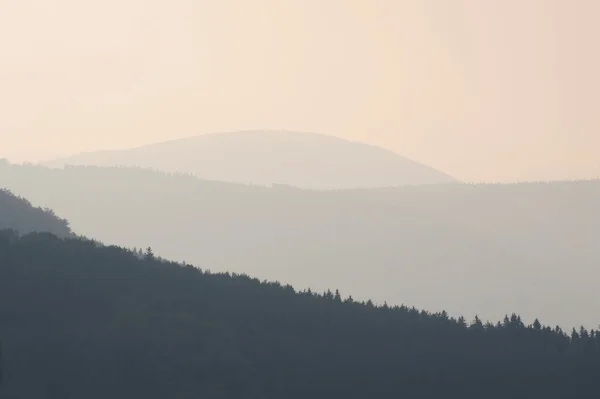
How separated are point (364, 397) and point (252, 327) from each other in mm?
8587

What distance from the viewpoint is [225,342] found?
4656 centimetres

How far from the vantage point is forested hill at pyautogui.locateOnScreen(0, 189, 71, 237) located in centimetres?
7181

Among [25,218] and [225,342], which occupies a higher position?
[25,218]

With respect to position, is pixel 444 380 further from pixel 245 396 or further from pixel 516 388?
pixel 245 396

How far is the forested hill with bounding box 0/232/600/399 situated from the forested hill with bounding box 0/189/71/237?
1347 cm

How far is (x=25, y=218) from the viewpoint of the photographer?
244 feet

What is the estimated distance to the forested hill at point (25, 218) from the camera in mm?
71812

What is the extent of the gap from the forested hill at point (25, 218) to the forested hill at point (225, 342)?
530 inches

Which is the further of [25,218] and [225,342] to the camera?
[25,218]

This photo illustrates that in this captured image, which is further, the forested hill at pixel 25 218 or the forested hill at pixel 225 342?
the forested hill at pixel 25 218

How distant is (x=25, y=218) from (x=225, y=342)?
1262 inches

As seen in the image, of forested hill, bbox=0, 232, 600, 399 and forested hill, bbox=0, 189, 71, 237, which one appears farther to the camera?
forested hill, bbox=0, 189, 71, 237

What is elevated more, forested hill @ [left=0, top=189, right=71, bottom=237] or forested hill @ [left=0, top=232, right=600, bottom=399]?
forested hill @ [left=0, top=189, right=71, bottom=237]

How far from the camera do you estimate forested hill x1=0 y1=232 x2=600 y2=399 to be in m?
41.5
